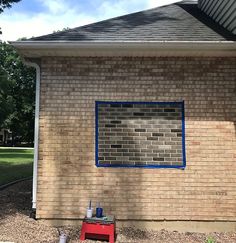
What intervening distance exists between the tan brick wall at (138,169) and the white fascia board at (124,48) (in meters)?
0.17

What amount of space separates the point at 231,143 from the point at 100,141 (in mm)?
2468

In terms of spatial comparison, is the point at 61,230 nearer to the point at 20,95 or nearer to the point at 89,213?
the point at 89,213

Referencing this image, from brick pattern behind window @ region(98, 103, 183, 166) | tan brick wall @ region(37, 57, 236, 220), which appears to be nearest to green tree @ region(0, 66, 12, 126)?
tan brick wall @ region(37, 57, 236, 220)

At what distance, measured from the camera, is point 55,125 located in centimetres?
752

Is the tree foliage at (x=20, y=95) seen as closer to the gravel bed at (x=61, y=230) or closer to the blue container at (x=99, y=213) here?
the gravel bed at (x=61, y=230)

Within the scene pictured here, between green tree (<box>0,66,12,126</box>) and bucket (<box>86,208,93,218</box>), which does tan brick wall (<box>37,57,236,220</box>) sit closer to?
bucket (<box>86,208,93,218</box>)

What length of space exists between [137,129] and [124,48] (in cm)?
154

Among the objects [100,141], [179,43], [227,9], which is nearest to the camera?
[179,43]

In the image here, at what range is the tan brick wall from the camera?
24.1 ft

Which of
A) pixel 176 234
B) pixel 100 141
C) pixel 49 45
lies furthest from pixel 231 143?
pixel 49 45

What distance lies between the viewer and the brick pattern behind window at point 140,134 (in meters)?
7.46

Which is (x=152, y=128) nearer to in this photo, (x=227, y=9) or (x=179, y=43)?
(x=179, y=43)

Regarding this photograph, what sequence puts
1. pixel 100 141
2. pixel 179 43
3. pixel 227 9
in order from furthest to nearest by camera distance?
pixel 227 9
pixel 100 141
pixel 179 43

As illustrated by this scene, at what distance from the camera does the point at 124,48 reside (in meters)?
7.27
